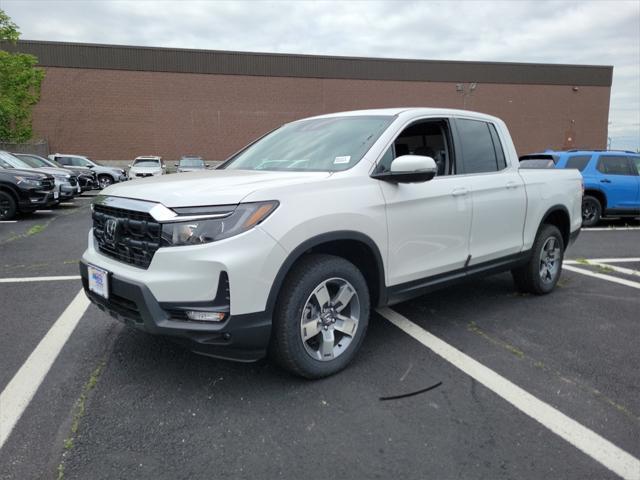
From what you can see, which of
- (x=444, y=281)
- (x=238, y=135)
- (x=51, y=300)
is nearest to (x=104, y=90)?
(x=238, y=135)

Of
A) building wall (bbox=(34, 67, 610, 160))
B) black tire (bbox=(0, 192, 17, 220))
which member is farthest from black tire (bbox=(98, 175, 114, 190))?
black tire (bbox=(0, 192, 17, 220))

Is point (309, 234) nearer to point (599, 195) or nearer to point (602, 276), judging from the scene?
point (602, 276)

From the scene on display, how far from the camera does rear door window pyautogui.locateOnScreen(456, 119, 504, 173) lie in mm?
4402

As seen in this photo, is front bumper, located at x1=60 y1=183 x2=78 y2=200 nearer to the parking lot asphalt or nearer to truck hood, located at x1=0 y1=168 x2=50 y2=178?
truck hood, located at x1=0 y1=168 x2=50 y2=178

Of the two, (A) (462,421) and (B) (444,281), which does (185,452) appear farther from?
(B) (444,281)

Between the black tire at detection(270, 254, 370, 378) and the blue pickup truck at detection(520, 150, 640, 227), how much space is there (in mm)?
8875

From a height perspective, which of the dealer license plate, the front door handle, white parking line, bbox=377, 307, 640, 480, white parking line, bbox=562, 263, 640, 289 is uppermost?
the front door handle

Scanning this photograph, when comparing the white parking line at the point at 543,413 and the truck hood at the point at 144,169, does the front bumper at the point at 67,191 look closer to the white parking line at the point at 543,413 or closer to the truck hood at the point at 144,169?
the truck hood at the point at 144,169

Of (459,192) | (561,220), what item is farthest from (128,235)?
(561,220)

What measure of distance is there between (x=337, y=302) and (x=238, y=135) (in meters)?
36.0

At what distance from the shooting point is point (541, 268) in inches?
207

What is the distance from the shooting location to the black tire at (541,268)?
511cm

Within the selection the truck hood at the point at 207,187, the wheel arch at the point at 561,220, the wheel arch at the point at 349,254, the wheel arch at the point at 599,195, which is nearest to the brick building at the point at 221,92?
the wheel arch at the point at 599,195

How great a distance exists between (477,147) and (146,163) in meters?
21.7
